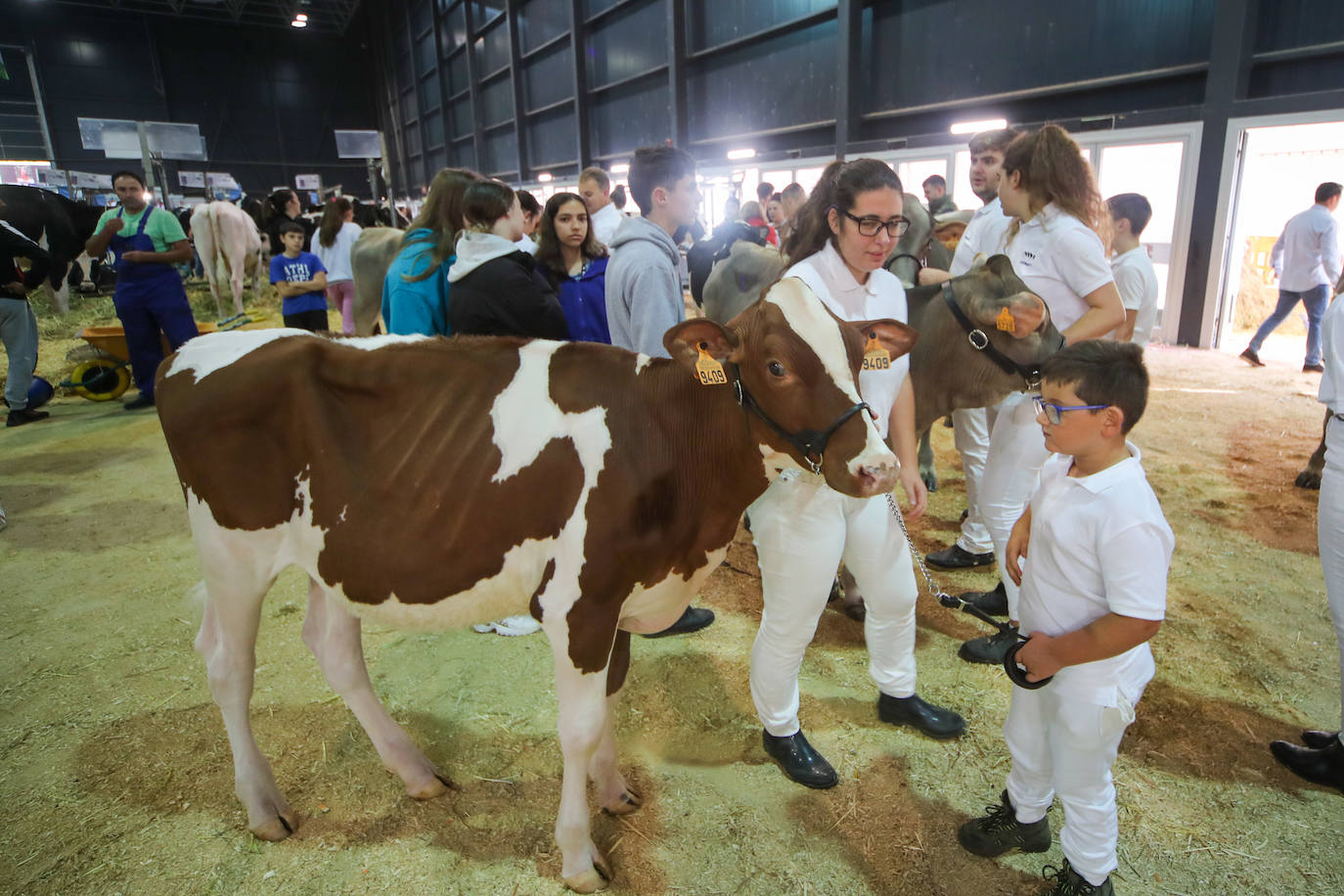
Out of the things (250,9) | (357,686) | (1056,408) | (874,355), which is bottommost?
(357,686)

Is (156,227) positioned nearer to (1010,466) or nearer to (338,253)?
(338,253)

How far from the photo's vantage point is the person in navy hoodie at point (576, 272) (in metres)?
3.47

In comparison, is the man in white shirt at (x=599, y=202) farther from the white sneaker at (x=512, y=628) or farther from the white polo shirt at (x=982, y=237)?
the white sneaker at (x=512, y=628)

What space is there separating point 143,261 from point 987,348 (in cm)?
707

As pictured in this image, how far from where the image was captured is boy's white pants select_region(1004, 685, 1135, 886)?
1.75 metres

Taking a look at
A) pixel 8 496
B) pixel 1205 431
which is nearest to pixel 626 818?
pixel 8 496

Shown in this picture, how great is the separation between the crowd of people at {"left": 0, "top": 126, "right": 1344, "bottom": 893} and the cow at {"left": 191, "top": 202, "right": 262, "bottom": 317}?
9.51 meters

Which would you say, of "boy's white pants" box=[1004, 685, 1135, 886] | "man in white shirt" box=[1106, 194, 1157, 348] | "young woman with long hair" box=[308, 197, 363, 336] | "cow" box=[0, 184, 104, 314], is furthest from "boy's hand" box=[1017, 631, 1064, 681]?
"cow" box=[0, 184, 104, 314]

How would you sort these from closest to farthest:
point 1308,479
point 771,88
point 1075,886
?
point 1075,886 → point 1308,479 → point 771,88

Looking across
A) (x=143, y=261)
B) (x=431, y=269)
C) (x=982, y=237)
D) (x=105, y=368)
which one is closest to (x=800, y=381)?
(x=431, y=269)

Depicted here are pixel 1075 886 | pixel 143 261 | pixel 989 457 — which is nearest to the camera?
pixel 1075 886

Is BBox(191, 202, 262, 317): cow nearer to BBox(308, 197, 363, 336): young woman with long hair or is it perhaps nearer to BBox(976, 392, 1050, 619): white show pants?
BBox(308, 197, 363, 336): young woman with long hair

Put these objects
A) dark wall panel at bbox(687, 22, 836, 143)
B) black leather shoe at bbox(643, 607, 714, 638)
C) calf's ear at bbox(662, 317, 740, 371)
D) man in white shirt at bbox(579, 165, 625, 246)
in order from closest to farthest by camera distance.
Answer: calf's ear at bbox(662, 317, 740, 371) → black leather shoe at bbox(643, 607, 714, 638) → man in white shirt at bbox(579, 165, 625, 246) → dark wall panel at bbox(687, 22, 836, 143)

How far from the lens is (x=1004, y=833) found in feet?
6.86
